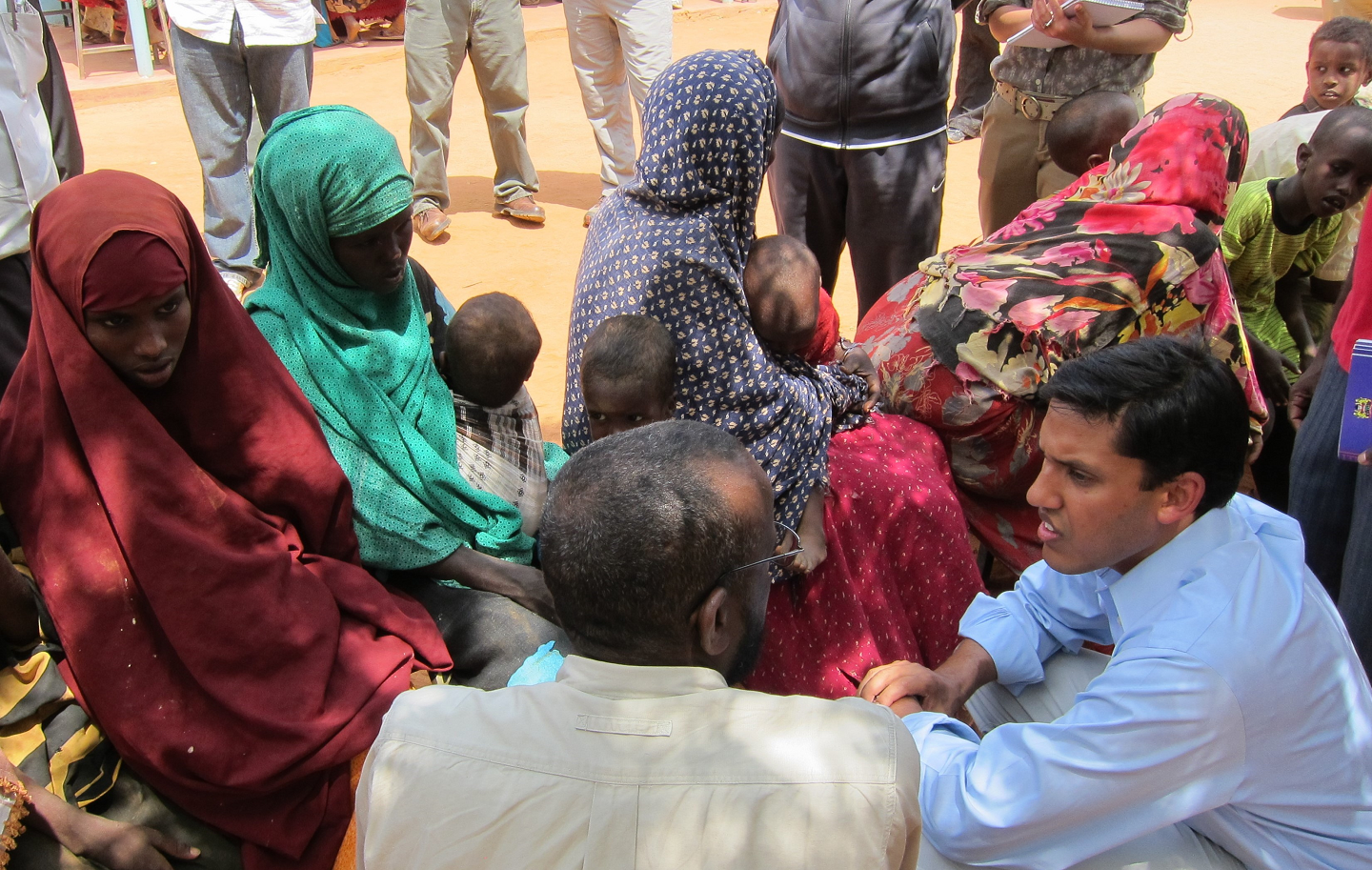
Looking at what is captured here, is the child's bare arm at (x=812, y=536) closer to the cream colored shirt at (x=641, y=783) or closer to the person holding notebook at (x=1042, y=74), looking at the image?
the cream colored shirt at (x=641, y=783)

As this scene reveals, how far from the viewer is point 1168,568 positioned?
1.96 m

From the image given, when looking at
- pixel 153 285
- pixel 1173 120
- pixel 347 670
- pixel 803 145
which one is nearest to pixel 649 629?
pixel 347 670

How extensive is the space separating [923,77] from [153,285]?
3.40 metres

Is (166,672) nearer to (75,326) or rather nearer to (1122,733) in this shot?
(75,326)

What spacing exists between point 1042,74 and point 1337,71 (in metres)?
2.05

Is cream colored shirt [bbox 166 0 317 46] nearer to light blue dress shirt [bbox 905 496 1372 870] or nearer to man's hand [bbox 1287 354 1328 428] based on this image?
man's hand [bbox 1287 354 1328 428]

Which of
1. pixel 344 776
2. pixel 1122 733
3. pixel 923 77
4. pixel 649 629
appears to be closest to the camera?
pixel 649 629

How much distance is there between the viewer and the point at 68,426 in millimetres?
2068

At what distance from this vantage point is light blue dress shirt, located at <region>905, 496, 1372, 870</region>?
1.71 metres

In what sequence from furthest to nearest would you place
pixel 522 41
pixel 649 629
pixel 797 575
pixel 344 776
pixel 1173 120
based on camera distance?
pixel 522 41 → pixel 1173 120 → pixel 797 575 → pixel 344 776 → pixel 649 629

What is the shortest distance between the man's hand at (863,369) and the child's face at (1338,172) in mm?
2063

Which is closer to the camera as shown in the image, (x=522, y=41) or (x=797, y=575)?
(x=797, y=575)

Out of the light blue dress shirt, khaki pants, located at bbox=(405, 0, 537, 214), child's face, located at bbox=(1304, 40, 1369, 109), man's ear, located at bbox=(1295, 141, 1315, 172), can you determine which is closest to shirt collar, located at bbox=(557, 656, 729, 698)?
the light blue dress shirt

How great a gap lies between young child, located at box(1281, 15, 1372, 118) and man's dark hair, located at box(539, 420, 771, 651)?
17.6 ft
